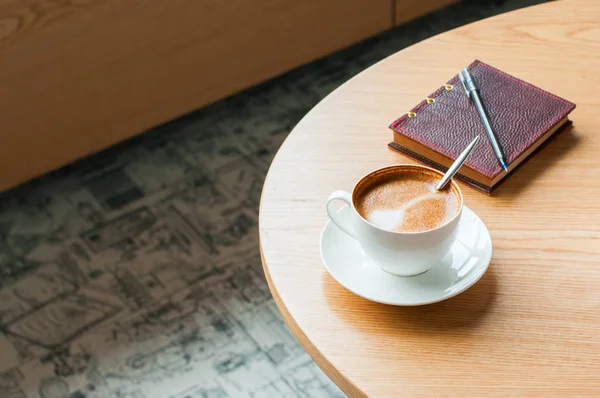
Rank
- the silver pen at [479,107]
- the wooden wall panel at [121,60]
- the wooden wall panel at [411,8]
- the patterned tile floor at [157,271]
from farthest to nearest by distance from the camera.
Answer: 1. the wooden wall panel at [411,8]
2. the wooden wall panel at [121,60]
3. the patterned tile floor at [157,271]
4. the silver pen at [479,107]

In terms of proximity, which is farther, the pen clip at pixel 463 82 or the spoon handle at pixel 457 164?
the pen clip at pixel 463 82

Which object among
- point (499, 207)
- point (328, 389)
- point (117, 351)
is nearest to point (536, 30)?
point (499, 207)

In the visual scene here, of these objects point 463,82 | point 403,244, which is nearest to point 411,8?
point 463,82

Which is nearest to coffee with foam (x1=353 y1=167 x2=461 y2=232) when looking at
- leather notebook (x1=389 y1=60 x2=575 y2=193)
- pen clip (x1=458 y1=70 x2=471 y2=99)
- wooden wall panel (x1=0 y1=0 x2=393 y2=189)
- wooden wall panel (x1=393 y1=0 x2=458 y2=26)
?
leather notebook (x1=389 y1=60 x2=575 y2=193)

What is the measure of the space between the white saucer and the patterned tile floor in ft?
1.80

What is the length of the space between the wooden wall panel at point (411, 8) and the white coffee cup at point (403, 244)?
139 centimetres

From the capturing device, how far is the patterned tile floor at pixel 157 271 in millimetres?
1319

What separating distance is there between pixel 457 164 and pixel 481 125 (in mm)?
144

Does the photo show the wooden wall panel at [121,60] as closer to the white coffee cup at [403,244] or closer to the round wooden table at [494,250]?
the round wooden table at [494,250]

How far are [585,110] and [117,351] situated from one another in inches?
34.9

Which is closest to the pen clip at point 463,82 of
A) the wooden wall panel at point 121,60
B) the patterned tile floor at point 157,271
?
the patterned tile floor at point 157,271

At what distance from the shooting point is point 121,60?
5.42 feet

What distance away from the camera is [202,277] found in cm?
149

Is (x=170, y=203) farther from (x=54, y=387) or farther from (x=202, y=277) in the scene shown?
(x=54, y=387)
